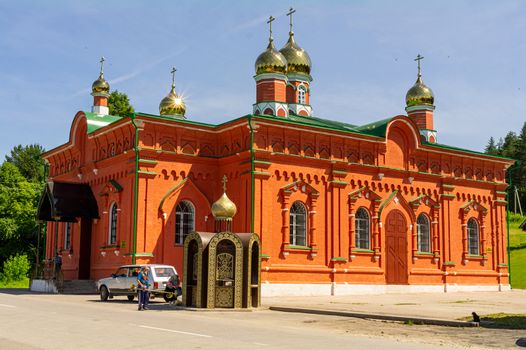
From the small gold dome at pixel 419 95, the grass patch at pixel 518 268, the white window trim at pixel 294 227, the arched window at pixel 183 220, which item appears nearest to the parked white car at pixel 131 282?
the arched window at pixel 183 220

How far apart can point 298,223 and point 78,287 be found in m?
8.75

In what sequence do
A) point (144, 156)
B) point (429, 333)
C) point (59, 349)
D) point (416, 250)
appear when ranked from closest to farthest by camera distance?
1. point (59, 349)
2. point (429, 333)
3. point (144, 156)
4. point (416, 250)

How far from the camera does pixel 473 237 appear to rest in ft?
104

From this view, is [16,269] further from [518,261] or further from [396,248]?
[518,261]

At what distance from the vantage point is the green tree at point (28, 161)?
208 feet

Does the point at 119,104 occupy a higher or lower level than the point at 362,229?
higher

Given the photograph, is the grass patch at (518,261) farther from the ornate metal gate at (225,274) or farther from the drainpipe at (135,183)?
the ornate metal gate at (225,274)

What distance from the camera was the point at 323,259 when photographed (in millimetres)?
25500

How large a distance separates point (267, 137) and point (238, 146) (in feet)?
4.03

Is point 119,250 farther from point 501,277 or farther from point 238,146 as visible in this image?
point 501,277

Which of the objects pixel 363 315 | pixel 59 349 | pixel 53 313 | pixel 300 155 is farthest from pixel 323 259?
pixel 59 349

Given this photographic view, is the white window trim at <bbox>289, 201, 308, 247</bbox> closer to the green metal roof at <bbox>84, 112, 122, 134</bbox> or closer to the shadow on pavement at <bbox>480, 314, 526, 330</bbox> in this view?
the green metal roof at <bbox>84, 112, 122, 134</bbox>

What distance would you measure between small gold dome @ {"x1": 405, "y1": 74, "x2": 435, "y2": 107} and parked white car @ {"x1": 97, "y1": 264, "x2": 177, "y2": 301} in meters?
19.8

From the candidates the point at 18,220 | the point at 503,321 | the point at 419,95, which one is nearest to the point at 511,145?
the point at 419,95
